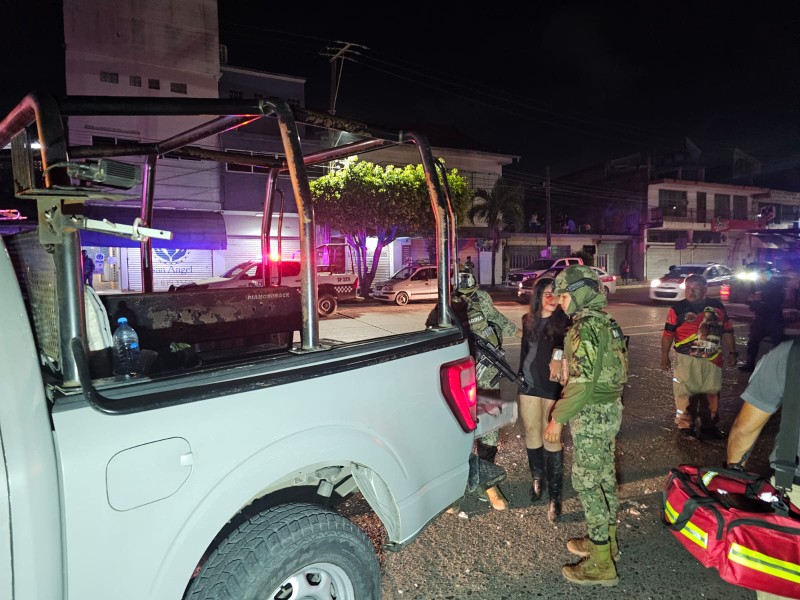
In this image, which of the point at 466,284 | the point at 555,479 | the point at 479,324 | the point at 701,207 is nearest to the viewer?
the point at 555,479

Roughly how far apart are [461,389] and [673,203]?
44439mm

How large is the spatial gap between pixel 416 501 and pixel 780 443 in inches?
59.7

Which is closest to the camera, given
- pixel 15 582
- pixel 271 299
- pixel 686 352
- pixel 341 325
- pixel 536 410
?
pixel 15 582

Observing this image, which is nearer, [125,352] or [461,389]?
[125,352]

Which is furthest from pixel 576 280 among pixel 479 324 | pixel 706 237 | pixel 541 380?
pixel 706 237

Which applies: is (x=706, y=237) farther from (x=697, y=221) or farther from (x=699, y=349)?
(x=699, y=349)

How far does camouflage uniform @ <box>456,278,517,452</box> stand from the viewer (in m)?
4.19

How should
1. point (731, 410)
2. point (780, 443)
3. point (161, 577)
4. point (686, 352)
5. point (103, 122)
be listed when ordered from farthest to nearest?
point (103, 122)
point (731, 410)
point (686, 352)
point (780, 443)
point (161, 577)

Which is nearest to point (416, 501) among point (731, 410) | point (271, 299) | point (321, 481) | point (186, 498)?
point (321, 481)

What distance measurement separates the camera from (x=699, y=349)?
17.6 feet

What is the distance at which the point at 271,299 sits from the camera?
4.57 m

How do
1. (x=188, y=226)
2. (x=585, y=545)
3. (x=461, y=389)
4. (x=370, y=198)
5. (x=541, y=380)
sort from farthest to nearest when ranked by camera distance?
(x=188, y=226)
(x=370, y=198)
(x=541, y=380)
(x=585, y=545)
(x=461, y=389)

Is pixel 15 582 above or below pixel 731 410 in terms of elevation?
above

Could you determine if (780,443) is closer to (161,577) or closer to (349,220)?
(161,577)
